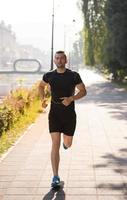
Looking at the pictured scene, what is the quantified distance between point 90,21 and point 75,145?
3421 centimetres

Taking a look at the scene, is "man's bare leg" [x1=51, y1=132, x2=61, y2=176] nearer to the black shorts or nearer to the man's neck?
the black shorts

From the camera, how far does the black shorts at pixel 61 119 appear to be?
23.2 ft

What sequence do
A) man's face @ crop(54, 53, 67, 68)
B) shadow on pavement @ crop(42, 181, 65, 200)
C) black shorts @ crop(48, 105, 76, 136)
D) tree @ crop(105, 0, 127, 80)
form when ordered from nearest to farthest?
shadow on pavement @ crop(42, 181, 65, 200), man's face @ crop(54, 53, 67, 68), black shorts @ crop(48, 105, 76, 136), tree @ crop(105, 0, 127, 80)

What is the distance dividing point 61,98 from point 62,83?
0.20 meters

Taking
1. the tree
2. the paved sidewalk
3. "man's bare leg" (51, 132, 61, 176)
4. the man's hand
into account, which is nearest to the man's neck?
the man's hand

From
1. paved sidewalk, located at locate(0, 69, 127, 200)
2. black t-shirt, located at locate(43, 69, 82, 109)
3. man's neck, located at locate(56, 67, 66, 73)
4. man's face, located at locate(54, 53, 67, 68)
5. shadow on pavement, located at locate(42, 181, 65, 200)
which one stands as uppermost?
man's face, located at locate(54, 53, 67, 68)

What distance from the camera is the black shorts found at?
279 inches

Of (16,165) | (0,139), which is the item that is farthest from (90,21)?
(16,165)

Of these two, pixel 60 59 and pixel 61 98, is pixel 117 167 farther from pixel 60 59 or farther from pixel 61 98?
pixel 60 59

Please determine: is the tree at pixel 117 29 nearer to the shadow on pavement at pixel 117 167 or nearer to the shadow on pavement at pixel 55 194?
the shadow on pavement at pixel 117 167

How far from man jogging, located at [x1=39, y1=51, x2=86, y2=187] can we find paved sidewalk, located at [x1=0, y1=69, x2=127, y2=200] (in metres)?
0.41

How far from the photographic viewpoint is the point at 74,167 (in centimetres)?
849

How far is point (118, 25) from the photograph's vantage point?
3688 centimetres

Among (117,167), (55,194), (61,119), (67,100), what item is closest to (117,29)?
(117,167)
